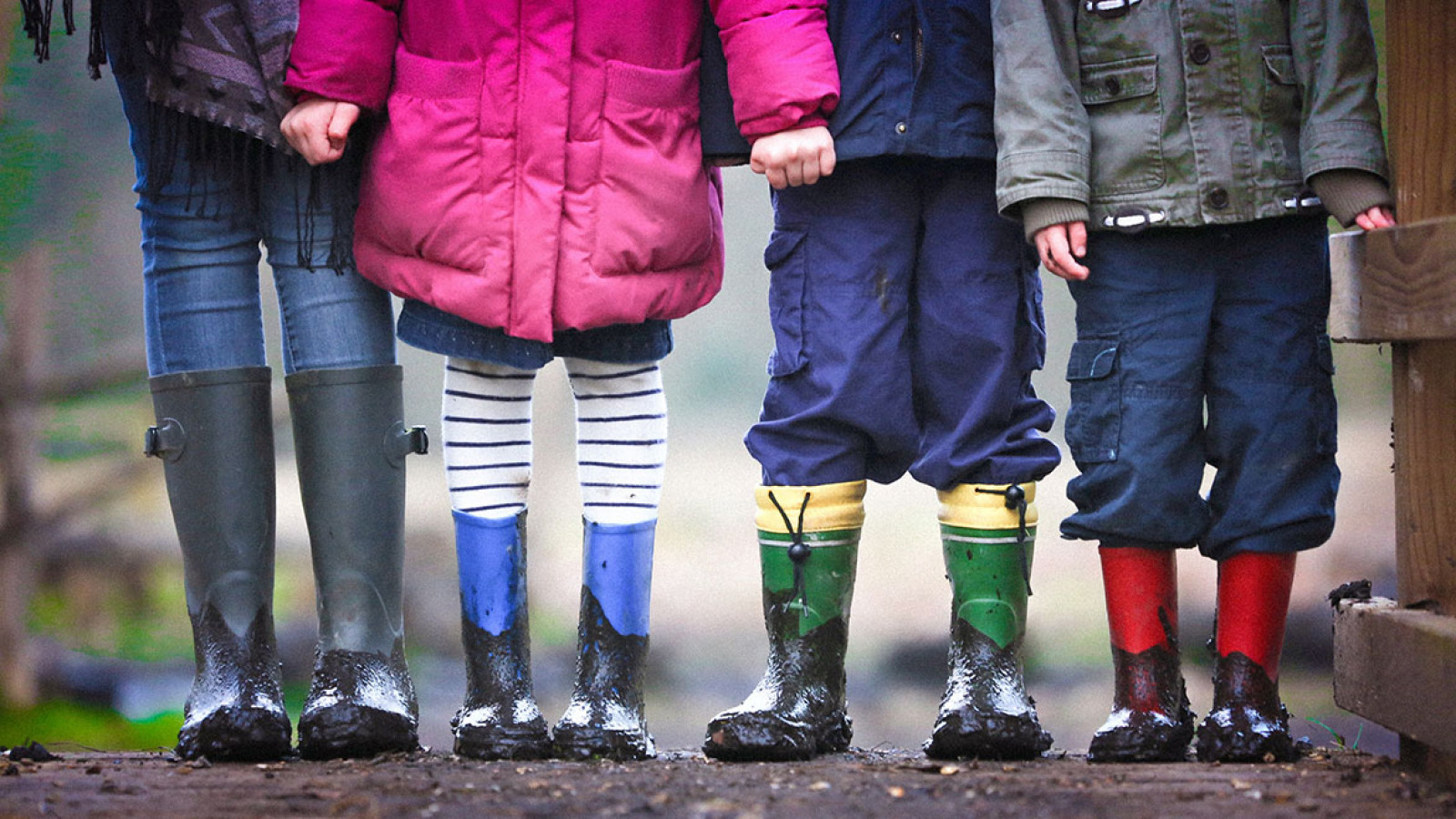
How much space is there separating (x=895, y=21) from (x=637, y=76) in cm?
32

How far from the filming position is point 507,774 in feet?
4.63

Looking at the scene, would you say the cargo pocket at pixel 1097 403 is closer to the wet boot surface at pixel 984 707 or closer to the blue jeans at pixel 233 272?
the wet boot surface at pixel 984 707

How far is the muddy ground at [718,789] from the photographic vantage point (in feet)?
3.96

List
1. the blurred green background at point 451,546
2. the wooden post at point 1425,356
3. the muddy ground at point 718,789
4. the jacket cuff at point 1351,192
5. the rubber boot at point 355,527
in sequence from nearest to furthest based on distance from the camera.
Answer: the muddy ground at point 718,789, the wooden post at point 1425,356, the jacket cuff at point 1351,192, the rubber boot at point 355,527, the blurred green background at point 451,546

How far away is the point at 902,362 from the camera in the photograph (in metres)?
1.64

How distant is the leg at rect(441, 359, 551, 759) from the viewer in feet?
5.37

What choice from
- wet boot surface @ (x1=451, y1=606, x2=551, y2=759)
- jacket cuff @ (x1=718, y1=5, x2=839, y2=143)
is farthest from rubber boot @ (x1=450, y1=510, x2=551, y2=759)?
jacket cuff @ (x1=718, y1=5, x2=839, y2=143)

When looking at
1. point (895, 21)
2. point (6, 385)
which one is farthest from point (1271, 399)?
point (6, 385)

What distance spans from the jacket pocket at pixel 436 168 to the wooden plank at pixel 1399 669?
1054mm

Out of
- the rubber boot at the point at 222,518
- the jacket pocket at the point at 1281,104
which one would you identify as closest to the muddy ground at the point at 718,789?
the rubber boot at the point at 222,518

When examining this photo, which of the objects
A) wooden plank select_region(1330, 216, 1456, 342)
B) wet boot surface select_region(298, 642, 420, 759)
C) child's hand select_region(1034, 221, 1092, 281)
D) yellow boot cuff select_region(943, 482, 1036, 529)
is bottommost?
wet boot surface select_region(298, 642, 420, 759)

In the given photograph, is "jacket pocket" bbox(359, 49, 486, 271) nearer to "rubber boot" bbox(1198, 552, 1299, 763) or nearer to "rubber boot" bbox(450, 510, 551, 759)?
"rubber boot" bbox(450, 510, 551, 759)

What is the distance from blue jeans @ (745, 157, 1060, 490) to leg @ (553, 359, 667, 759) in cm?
15

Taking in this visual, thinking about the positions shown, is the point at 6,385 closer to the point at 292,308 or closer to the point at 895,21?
the point at 292,308
